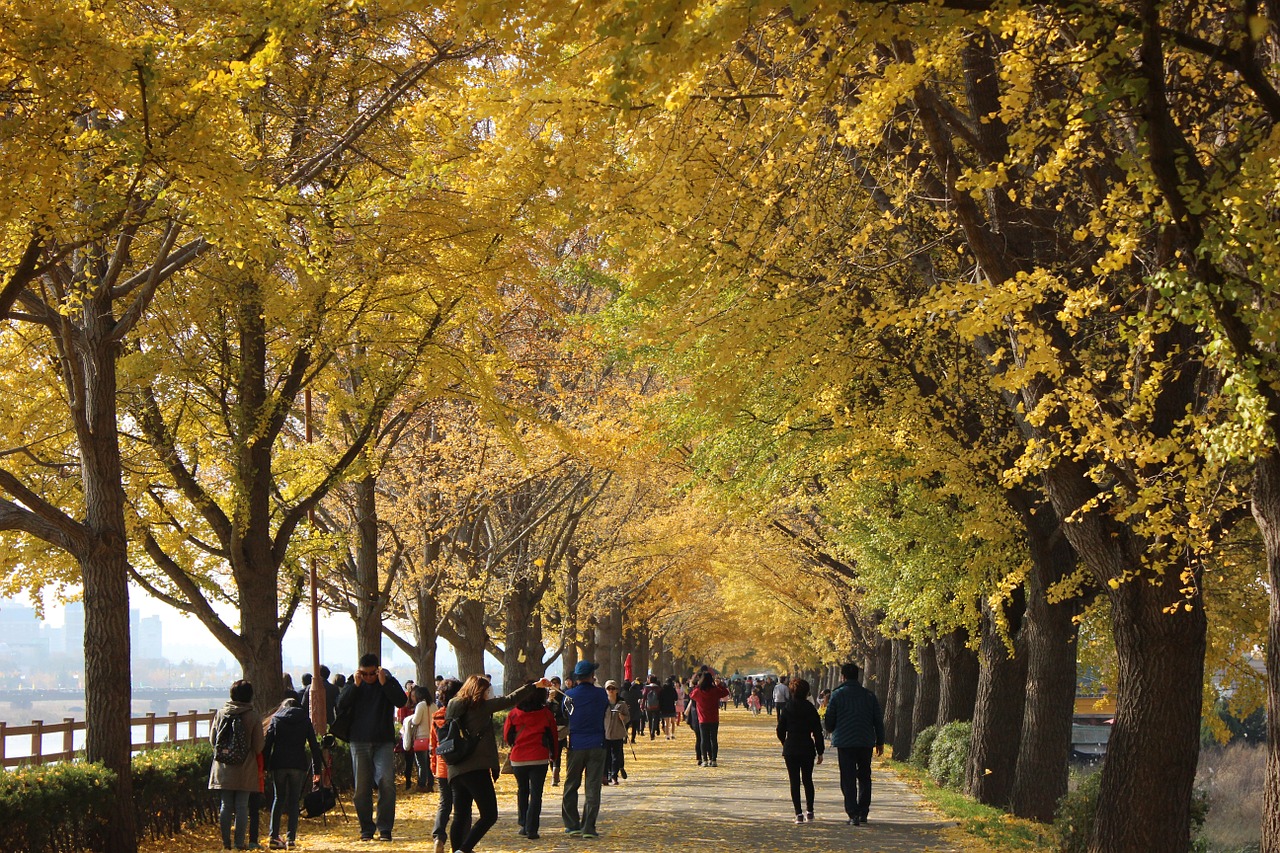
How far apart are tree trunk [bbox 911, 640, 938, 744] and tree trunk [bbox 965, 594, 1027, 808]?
958 centimetres

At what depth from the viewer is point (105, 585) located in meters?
11.8

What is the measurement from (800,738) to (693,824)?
156 cm

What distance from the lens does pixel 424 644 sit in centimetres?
2602

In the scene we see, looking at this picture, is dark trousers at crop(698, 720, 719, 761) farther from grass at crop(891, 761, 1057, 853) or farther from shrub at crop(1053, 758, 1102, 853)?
shrub at crop(1053, 758, 1102, 853)

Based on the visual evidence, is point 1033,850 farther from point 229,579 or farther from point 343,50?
point 229,579

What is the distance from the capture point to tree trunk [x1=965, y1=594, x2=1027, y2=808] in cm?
1766

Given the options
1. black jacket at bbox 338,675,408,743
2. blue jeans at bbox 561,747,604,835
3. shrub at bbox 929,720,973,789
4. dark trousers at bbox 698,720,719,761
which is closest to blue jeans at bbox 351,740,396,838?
black jacket at bbox 338,675,408,743

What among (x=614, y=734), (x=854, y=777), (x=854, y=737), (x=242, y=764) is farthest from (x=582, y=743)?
(x=614, y=734)

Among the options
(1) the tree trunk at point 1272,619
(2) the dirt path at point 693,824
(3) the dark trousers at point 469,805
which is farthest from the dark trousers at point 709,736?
(1) the tree trunk at point 1272,619

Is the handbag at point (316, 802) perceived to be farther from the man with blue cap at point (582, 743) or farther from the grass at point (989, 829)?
the grass at point (989, 829)

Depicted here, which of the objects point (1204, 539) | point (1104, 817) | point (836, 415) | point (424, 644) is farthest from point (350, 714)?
point (424, 644)

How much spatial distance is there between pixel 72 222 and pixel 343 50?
5701 millimetres

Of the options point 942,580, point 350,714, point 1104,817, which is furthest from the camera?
point 942,580

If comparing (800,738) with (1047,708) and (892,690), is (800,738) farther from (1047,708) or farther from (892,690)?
(892,690)
